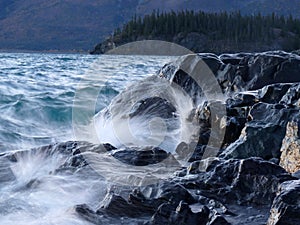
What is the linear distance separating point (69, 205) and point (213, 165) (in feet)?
6.86

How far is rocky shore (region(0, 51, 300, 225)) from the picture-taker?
5426 millimetres

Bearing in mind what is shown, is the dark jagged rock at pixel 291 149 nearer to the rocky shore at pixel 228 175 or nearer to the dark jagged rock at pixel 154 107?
the rocky shore at pixel 228 175

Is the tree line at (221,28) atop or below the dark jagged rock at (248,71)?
atop

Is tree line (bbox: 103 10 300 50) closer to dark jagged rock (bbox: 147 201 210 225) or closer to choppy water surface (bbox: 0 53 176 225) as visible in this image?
choppy water surface (bbox: 0 53 176 225)

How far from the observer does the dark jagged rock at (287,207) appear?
182 inches

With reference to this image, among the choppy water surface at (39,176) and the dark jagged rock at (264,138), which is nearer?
the choppy water surface at (39,176)

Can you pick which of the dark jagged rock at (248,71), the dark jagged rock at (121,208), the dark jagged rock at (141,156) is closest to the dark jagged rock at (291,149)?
the dark jagged rock at (141,156)

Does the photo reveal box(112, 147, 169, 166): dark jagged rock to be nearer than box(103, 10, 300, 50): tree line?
Yes

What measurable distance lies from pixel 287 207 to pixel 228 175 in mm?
1716

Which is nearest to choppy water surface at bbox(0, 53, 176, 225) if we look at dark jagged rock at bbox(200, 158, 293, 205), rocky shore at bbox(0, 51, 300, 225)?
rocky shore at bbox(0, 51, 300, 225)

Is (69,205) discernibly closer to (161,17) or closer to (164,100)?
(164,100)

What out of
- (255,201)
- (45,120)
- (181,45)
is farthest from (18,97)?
(181,45)

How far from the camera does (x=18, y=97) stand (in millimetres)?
18516

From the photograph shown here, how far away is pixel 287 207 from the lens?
4699 mm
